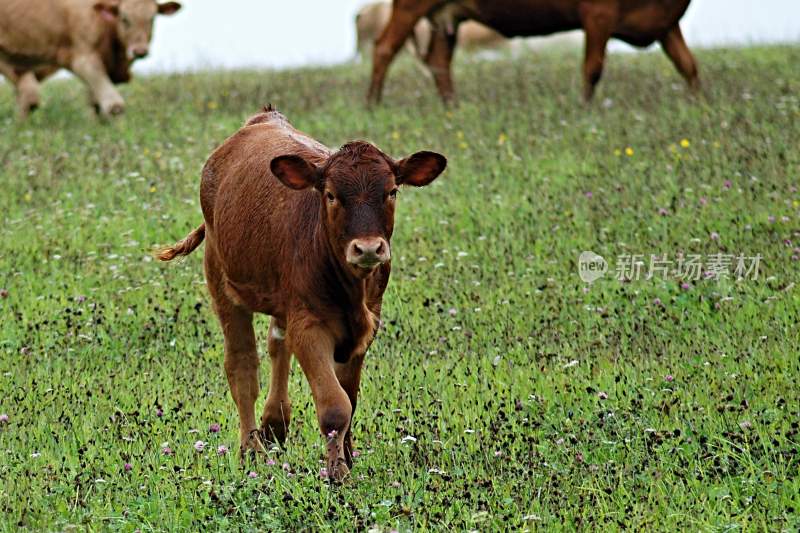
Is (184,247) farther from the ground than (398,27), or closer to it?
farther from the ground

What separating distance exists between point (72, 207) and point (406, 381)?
527 cm

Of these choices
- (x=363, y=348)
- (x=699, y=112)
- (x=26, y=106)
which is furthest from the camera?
(x=26, y=106)

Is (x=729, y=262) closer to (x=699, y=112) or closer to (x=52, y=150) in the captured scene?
(x=699, y=112)

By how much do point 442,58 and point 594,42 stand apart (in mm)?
2127

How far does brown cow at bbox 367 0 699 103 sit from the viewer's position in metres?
15.5

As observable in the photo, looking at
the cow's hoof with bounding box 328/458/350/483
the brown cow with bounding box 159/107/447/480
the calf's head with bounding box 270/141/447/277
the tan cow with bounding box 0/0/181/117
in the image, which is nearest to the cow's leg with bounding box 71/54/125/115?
the tan cow with bounding box 0/0/181/117

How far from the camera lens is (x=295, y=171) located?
6227 millimetres

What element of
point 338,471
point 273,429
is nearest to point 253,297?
point 273,429

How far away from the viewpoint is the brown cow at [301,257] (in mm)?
5957

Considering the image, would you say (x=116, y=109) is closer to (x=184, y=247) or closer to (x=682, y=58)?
(x=682, y=58)

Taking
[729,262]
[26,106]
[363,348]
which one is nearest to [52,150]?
[26,106]

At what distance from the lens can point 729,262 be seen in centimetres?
949

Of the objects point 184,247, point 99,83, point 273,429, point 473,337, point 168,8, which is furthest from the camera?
point 168,8

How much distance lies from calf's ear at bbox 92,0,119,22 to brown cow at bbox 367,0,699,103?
3158 millimetres
